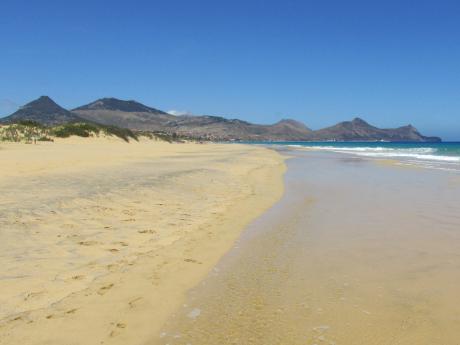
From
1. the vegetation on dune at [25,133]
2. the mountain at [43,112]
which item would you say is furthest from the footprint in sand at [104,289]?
the mountain at [43,112]

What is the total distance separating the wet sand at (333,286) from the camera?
145 inches

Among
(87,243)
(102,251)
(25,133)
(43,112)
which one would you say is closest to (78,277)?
(102,251)

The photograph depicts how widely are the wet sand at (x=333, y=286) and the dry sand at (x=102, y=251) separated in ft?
1.22

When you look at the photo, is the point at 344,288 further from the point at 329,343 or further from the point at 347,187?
the point at 347,187

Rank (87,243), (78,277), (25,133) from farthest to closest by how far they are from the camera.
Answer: (25,133)
(87,243)
(78,277)

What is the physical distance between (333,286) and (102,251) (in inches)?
125

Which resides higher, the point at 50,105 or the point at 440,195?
the point at 50,105

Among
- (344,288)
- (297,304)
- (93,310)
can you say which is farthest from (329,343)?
(93,310)

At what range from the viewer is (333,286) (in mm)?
4832

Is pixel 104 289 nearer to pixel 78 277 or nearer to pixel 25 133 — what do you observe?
pixel 78 277

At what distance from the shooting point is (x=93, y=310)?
402 cm

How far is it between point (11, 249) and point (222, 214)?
4553 millimetres

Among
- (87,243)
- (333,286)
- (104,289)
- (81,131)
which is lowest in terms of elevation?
(333,286)

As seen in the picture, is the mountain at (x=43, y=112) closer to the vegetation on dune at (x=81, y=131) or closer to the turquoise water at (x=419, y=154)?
the vegetation on dune at (x=81, y=131)
